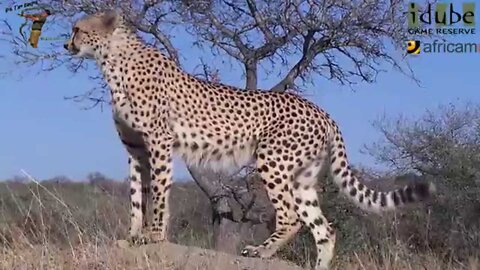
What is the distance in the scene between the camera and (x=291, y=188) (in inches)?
248

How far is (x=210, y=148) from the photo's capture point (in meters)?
6.33

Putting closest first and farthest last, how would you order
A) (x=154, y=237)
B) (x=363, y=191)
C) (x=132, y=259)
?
(x=132, y=259) < (x=154, y=237) < (x=363, y=191)

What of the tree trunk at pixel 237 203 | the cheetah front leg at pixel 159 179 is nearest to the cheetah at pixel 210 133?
the cheetah front leg at pixel 159 179

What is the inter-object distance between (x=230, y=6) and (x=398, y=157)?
10.1 ft

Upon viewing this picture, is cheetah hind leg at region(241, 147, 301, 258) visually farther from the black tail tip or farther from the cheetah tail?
the black tail tip

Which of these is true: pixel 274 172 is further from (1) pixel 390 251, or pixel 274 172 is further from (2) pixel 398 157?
(2) pixel 398 157

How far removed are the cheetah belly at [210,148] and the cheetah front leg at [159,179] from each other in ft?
0.75

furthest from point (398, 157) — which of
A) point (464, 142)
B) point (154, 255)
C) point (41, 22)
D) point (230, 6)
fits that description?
point (154, 255)

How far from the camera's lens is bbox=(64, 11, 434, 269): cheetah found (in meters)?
6.11

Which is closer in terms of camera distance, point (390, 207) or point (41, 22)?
point (390, 207)

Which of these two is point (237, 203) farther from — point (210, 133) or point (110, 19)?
point (110, 19)

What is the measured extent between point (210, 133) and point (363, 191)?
49.6 inches

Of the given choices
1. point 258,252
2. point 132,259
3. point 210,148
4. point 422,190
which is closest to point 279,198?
point 258,252

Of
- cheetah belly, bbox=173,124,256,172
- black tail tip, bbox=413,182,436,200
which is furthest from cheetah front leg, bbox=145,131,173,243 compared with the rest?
black tail tip, bbox=413,182,436,200
